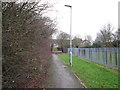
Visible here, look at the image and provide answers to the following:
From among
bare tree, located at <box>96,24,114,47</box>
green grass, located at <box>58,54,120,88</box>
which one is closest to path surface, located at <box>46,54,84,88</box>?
green grass, located at <box>58,54,120,88</box>

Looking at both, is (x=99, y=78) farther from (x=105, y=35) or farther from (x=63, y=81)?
(x=105, y=35)

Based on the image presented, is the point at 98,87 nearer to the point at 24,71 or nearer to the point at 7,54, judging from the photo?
the point at 24,71

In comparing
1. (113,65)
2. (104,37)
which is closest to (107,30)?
(104,37)

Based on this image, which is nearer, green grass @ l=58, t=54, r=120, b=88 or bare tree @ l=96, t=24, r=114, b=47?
green grass @ l=58, t=54, r=120, b=88

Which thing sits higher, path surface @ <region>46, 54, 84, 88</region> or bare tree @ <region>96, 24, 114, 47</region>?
bare tree @ <region>96, 24, 114, 47</region>

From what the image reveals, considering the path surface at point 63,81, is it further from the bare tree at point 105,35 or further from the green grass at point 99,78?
the bare tree at point 105,35

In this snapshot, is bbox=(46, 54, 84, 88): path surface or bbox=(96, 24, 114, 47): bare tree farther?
bbox=(96, 24, 114, 47): bare tree

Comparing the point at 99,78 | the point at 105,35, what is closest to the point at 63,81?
the point at 99,78

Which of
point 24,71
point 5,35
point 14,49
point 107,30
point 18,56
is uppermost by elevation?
point 107,30

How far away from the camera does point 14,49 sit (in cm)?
304

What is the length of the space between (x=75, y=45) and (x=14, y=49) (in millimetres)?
43005

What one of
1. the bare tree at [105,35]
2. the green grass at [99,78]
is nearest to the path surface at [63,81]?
the green grass at [99,78]

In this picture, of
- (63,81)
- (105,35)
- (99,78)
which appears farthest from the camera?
(105,35)

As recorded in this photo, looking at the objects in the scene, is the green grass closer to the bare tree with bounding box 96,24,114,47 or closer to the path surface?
the path surface
